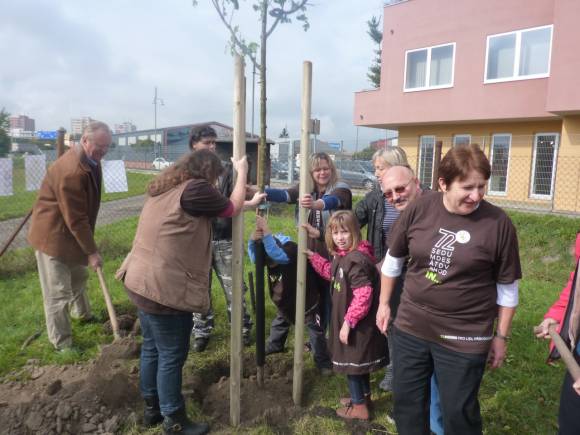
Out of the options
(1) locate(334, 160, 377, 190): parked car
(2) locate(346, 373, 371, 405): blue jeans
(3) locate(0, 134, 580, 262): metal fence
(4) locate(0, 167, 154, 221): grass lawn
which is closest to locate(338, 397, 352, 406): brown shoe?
(2) locate(346, 373, 371, 405): blue jeans

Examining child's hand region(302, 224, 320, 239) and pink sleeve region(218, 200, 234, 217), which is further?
child's hand region(302, 224, 320, 239)

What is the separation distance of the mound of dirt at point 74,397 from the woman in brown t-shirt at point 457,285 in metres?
1.93

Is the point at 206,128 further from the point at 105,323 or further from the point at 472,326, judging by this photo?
the point at 472,326

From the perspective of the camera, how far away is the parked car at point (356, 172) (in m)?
21.4

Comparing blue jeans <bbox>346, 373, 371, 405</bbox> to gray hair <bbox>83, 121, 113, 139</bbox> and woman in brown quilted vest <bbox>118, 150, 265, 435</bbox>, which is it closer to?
woman in brown quilted vest <bbox>118, 150, 265, 435</bbox>

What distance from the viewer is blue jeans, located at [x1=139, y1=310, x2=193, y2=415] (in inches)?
100

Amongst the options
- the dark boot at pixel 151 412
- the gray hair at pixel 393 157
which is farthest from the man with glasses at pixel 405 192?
the dark boot at pixel 151 412

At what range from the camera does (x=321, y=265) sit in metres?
3.18

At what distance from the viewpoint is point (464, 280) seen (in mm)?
2018

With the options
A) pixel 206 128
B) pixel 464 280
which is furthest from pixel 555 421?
pixel 206 128

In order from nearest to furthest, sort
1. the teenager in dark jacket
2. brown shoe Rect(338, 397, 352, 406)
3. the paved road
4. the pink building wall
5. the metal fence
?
brown shoe Rect(338, 397, 352, 406), the teenager in dark jacket, the paved road, the metal fence, the pink building wall

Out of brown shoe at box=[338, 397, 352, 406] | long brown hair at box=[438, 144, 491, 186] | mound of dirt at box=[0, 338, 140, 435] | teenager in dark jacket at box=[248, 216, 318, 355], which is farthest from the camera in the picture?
teenager in dark jacket at box=[248, 216, 318, 355]

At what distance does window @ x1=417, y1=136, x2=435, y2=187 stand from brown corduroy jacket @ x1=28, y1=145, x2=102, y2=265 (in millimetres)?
13354

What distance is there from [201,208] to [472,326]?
1.46 meters
